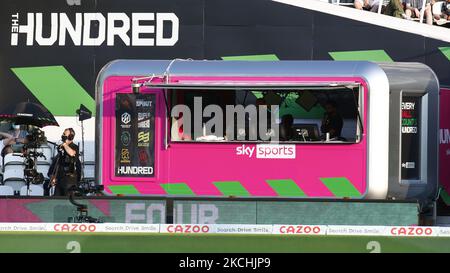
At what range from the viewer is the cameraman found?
13672 mm

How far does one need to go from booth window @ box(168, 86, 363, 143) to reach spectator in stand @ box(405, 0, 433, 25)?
6.35 m

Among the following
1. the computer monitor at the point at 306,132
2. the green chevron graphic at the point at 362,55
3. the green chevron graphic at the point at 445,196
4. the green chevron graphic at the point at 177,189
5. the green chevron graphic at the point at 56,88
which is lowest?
the green chevron graphic at the point at 445,196

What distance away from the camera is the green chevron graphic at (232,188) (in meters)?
11.5

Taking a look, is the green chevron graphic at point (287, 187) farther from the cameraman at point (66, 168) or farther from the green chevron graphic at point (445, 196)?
the cameraman at point (66, 168)

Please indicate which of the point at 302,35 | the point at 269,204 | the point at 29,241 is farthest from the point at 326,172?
the point at 302,35

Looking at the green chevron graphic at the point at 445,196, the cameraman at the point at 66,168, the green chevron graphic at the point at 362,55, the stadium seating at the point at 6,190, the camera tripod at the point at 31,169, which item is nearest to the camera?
the green chevron graphic at the point at 445,196

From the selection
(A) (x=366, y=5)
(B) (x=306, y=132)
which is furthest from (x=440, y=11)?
(B) (x=306, y=132)

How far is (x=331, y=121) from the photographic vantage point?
37.7 ft

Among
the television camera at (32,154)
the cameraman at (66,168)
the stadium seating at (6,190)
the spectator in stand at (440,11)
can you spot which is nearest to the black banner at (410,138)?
the cameraman at (66,168)

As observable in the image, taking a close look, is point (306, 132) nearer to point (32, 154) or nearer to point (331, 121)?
point (331, 121)

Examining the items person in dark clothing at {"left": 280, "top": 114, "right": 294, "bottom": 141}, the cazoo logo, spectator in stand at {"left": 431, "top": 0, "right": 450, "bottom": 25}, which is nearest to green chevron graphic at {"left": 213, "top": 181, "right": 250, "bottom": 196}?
person in dark clothing at {"left": 280, "top": 114, "right": 294, "bottom": 141}

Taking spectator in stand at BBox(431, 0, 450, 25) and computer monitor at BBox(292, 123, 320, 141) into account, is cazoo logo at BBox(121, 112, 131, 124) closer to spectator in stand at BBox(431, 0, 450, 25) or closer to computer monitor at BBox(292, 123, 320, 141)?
computer monitor at BBox(292, 123, 320, 141)

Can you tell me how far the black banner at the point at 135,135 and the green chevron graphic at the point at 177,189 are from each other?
23cm
